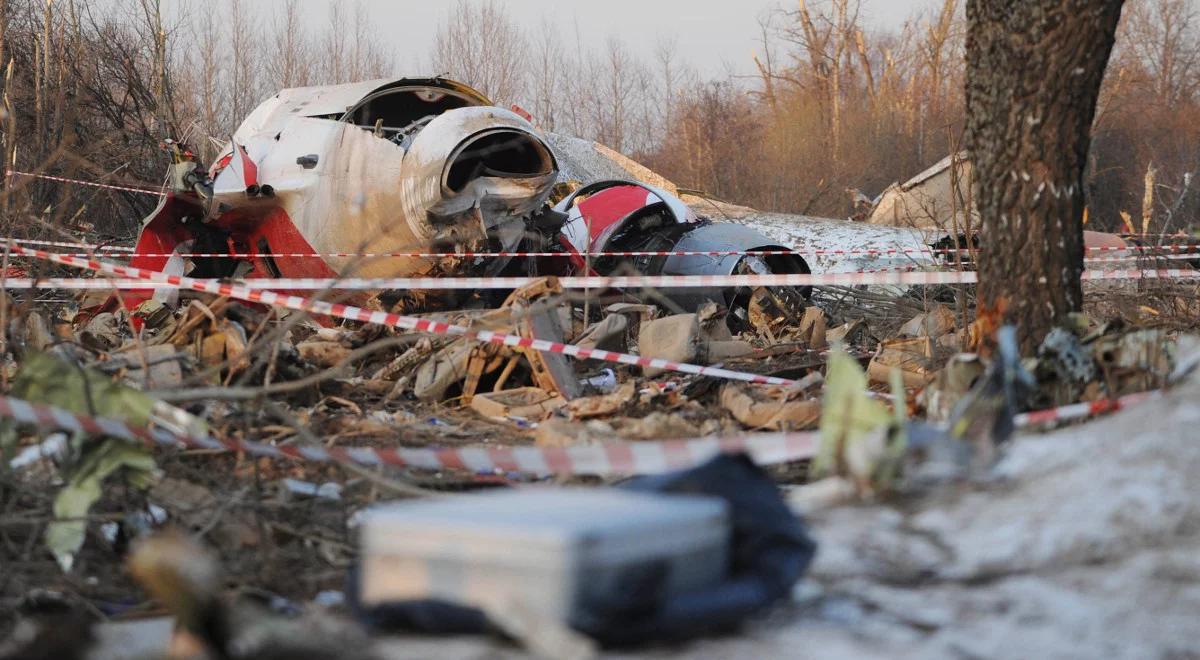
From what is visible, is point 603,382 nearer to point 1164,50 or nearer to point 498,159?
point 498,159

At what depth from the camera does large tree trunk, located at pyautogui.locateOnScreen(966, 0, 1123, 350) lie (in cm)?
437

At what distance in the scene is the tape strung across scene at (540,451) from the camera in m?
2.94

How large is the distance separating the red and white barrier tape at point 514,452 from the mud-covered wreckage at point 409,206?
4897mm

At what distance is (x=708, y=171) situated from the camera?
32.1 meters

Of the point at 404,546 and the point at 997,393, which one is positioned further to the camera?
the point at 997,393

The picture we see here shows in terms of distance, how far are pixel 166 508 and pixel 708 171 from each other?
29.3 m

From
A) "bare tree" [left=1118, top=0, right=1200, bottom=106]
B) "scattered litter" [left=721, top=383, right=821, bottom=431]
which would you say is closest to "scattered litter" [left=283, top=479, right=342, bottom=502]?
"scattered litter" [left=721, top=383, right=821, bottom=431]

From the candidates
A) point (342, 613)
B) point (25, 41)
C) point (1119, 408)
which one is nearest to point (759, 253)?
point (1119, 408)

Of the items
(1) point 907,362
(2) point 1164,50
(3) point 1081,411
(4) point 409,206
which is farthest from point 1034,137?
(2) point 1164,50

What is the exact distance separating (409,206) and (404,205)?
7 centimetres

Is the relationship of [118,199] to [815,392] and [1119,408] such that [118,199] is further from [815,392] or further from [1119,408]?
[1119,408]

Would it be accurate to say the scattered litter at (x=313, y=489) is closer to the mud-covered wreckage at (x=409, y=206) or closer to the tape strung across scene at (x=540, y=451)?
the tape strung across scene at (x=540, y=451)

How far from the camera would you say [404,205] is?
28.4 ft

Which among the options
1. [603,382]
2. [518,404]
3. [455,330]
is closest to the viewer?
[455,330]
